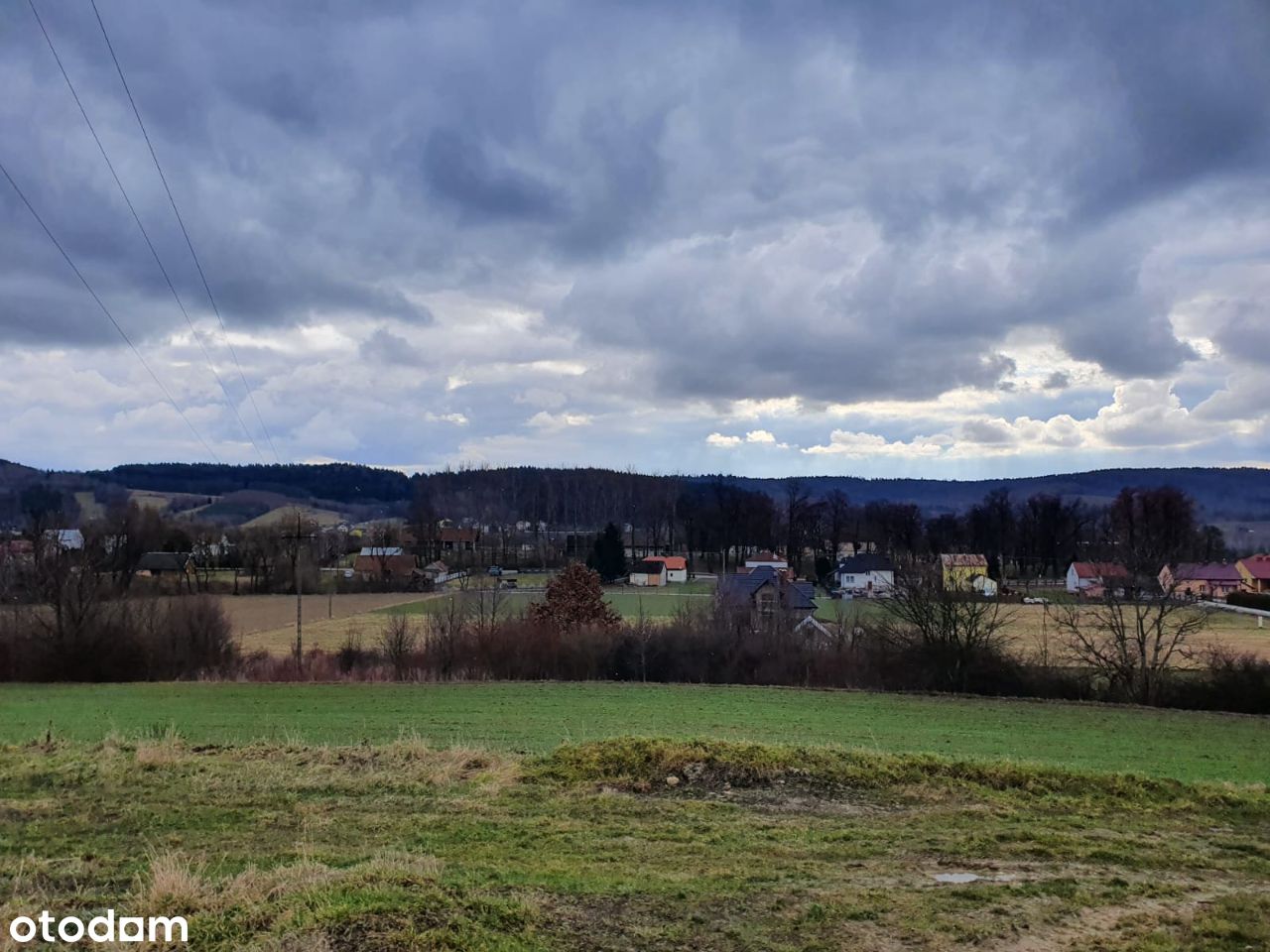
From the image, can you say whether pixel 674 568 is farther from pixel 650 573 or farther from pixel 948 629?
pixel 948 629

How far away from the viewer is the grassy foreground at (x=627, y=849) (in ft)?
21.4

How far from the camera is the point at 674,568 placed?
116 metres

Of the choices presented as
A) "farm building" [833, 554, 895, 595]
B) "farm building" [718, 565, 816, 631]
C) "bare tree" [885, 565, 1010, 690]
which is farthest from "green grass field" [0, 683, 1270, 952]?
"farm building" [833, 554, 895, 595]

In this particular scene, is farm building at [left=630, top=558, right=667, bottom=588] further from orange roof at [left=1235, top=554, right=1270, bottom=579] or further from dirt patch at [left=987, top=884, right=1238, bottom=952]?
dirt patch at [left=987, top=884, right=1238, bottom=952]

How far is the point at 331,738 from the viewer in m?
20.7

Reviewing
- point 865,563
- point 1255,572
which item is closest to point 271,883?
point 865,563

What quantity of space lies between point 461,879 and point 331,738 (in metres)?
14.4

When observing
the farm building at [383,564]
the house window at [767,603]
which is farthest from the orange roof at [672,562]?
the house window at [767,603]

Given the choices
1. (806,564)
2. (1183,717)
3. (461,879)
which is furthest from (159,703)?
(806,564)

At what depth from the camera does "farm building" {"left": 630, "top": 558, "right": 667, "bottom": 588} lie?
357 ft

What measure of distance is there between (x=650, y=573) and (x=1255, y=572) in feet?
237

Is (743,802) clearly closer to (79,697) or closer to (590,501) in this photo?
(79,697)

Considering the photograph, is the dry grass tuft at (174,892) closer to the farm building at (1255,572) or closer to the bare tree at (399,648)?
the bare tree at (399,648)

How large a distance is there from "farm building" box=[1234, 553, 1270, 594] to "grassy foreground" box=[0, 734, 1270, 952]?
112011 millimetres
